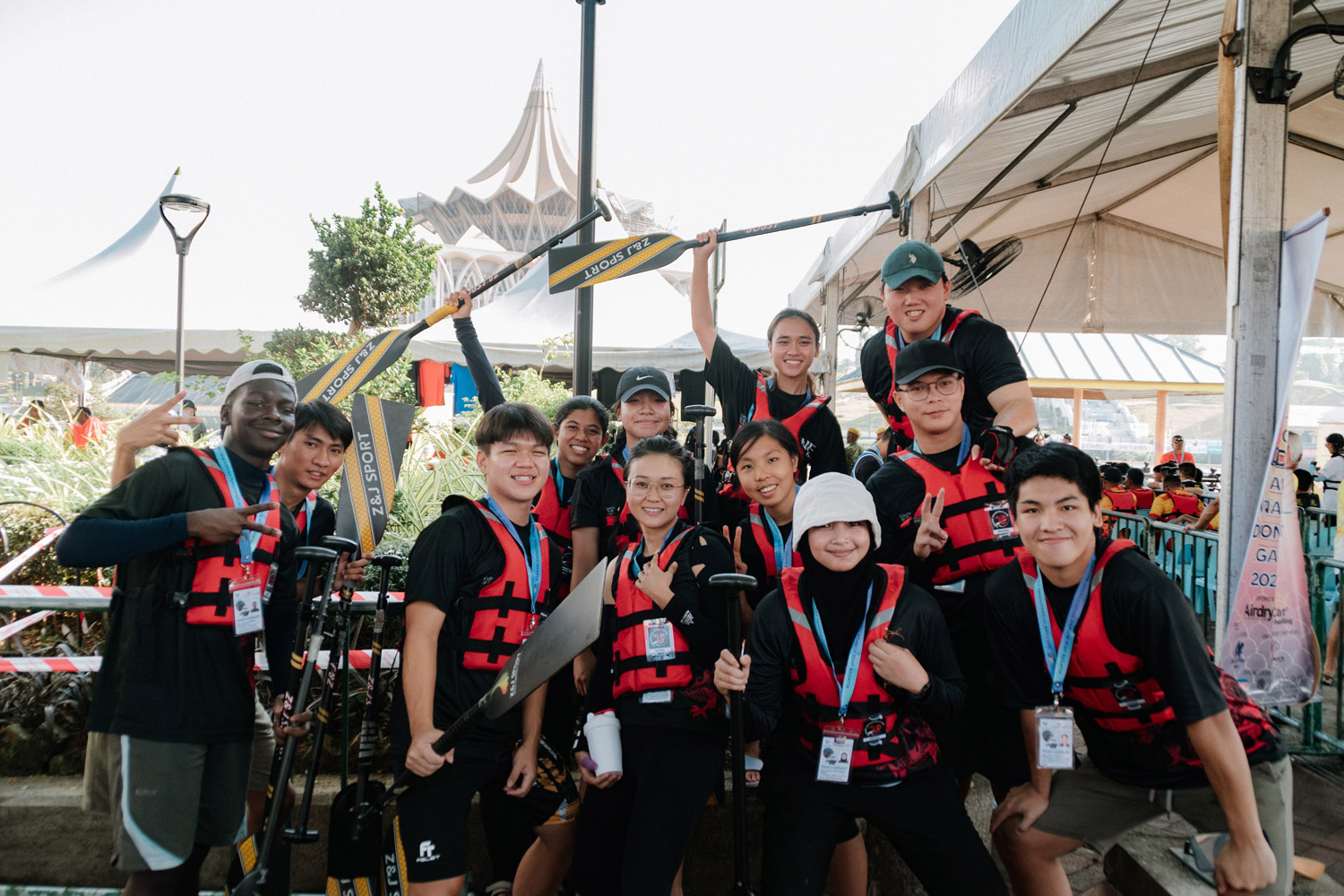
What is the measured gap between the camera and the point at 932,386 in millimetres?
2836

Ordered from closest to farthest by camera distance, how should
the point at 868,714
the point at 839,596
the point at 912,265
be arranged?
the point at 868,714
the point at 839,596
the point at 912,265

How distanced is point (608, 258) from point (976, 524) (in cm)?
239

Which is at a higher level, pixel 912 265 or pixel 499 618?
pixel 912 265

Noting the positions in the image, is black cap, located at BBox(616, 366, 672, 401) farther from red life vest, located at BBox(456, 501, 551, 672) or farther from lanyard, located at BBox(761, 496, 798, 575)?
red life vest, located at BBox(456, 501, 551, 672)

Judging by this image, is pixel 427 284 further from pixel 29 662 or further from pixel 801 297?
pixel 29 662

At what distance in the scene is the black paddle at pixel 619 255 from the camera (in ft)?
13.3

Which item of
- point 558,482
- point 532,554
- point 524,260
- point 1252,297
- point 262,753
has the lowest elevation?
point 262,753

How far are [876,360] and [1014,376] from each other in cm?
63

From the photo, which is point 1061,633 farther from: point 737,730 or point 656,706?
point 656,706

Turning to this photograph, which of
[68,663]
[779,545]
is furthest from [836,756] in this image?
[68,663]

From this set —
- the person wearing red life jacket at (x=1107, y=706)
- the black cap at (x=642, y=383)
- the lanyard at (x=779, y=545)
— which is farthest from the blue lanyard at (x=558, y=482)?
the person wearing red life jacket at (x=1107, y=706)

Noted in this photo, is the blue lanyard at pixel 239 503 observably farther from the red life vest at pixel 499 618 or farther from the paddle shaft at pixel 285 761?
the red life vest at pixel 499 618

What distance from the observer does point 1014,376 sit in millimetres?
3000

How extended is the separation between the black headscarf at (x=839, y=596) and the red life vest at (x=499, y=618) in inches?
38.3
